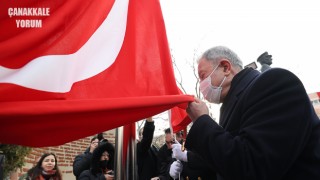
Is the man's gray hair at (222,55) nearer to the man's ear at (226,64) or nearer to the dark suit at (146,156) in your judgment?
the man's ear at (226,64)

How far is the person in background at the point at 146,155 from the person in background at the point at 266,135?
2.49 meters

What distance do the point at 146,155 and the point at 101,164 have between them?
687 mm

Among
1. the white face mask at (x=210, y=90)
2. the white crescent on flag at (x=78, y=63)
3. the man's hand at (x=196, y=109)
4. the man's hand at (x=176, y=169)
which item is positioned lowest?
the man's hand at (x=176, y=169)

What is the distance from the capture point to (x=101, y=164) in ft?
14.2

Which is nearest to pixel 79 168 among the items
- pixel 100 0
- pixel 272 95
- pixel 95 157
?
pixel 95 157

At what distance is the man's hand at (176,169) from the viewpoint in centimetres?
503

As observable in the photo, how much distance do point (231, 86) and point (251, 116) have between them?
0.45 meters

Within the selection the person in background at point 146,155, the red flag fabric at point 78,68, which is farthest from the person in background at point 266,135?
the person in background at point 146,155

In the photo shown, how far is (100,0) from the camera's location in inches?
76.0

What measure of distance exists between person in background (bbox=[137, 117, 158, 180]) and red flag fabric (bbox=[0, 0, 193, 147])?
8.07 feet

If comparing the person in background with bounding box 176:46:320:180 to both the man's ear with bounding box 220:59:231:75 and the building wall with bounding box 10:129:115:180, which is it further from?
the building wall with bounding box 10:129:115:180

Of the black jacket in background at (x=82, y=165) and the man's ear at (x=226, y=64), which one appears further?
the black jacket in background at (x=82, y=165)

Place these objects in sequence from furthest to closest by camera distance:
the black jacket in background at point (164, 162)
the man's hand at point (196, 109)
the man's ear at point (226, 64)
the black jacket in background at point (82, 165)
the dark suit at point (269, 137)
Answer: the black jacket in background at point (164, 162) → the black jacket in background at point (82, 165) → the man's ear at point (226, 64) → the man's hand at point (196, 109) → the dark suit at point (269, 137)

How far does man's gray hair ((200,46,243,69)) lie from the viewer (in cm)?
226
